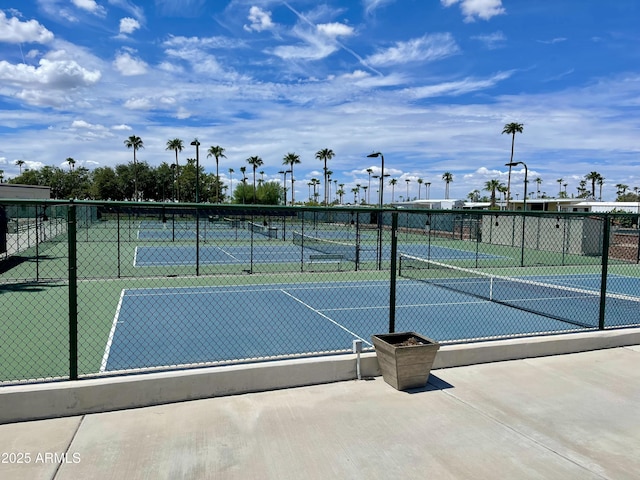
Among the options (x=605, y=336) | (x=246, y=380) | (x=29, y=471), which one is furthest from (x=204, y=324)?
(x=605, y=336)

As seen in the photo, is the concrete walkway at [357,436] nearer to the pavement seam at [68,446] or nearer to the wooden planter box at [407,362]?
the pavement seam at [68,446]

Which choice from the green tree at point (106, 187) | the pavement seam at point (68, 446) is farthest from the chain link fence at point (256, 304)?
the green tree at point (106, 187)

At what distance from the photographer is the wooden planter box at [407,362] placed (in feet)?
20.6

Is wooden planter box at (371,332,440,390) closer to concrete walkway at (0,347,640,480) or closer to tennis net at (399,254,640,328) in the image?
concrete walkway at (0,347,640,480)

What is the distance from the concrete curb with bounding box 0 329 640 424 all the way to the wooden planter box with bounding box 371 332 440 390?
354mm

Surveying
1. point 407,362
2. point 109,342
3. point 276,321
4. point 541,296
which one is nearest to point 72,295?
point 407,362

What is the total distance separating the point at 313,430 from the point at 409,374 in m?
1.71

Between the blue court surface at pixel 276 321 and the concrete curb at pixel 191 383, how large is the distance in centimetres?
134

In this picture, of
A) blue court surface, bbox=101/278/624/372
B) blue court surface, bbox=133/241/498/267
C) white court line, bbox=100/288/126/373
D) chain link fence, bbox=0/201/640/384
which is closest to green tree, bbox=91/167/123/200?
blue court surface, bbox=133/241/498/267

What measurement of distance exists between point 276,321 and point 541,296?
942cm

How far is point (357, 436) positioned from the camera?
5055mm

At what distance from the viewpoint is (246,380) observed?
241 inches

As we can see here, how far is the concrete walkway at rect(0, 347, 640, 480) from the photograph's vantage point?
4.42m

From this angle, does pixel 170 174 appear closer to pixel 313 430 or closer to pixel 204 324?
pixel 204 324
